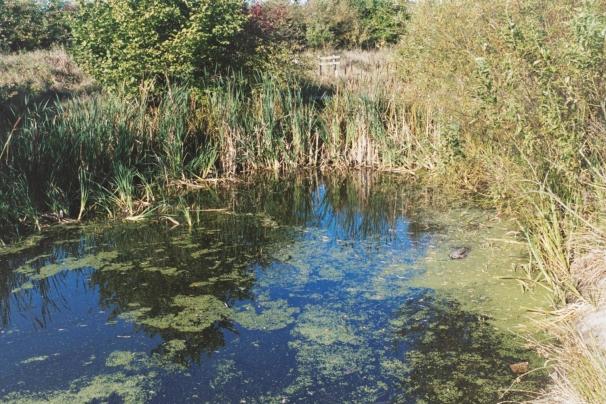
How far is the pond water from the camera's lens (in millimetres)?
3236

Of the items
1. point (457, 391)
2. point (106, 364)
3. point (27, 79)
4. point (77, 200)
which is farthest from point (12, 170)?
point (27, 79)

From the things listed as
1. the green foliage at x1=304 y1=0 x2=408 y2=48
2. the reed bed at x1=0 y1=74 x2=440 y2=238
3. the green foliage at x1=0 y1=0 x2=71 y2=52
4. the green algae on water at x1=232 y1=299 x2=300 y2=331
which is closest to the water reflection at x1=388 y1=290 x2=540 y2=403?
the green algae on water at x1=232 y1=299 x2=300 y2=331

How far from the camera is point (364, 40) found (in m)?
22.3

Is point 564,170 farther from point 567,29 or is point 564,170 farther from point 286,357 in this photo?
point 286,357

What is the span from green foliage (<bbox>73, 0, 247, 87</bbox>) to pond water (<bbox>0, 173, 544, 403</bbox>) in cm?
282

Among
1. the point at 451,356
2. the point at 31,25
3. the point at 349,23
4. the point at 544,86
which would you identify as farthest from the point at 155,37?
the point at 349,23

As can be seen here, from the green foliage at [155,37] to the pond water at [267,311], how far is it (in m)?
2.82

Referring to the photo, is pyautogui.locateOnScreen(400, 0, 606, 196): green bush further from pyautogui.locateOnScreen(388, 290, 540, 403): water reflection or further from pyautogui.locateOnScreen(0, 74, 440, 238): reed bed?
pyautogui.locateOnScreen(0, 74, 440, 238): reed bed

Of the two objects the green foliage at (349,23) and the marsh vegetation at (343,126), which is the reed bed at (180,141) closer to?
the marsh vegetation at (343,126)

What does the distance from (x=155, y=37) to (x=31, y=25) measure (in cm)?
929

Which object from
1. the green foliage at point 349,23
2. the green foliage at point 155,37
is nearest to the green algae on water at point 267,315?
the green foliage at point 155,37

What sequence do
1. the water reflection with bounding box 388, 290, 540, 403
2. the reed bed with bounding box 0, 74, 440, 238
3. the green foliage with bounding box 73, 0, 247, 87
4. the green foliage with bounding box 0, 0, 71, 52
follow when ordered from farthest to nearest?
the green foliage with bounding box 0, 0, 71, 52 < the green foliage with bounding box 73, 0, 247, 87 < the reed bed with bounding box 0, 74, 440, 238 < the water reflection with bounding box 388, 290, 540, 403

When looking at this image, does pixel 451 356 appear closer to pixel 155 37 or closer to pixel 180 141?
pixel 180 141

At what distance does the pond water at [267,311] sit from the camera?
3.24m
